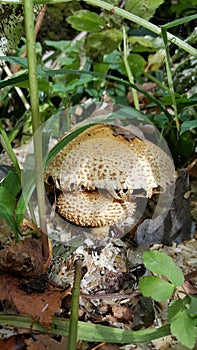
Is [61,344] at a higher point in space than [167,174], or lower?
lower

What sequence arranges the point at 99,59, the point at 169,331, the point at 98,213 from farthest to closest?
the point at 99,59 < the point at 98,213 < the point at 169,331

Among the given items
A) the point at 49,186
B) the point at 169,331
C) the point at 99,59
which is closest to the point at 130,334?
the point at 169,331

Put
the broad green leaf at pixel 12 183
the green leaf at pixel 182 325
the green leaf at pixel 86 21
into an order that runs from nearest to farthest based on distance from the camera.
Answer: the green leaf at pixel 182 325 < the broad green leaf at pixel 12 183 < the green leaf at pixel 86 21

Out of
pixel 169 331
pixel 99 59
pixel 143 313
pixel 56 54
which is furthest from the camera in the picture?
pixel 56 54

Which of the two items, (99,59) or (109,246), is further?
(99,59)

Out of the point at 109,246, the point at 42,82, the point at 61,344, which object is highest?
the point at 42,82

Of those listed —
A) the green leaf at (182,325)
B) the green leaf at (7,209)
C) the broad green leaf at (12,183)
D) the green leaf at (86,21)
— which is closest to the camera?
the green leaf at (182,325)

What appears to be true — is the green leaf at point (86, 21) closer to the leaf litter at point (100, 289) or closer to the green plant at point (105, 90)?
the green plant at point (105, 90)

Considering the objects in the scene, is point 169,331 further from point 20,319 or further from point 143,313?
point 20,319

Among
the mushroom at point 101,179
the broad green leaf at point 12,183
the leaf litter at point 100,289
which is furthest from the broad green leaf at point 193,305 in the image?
the broad green leaf at point 12,183
